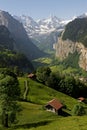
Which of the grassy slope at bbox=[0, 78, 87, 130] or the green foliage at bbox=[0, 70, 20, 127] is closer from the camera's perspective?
the grassy slope at bbox=[0, 78, 87, 130]

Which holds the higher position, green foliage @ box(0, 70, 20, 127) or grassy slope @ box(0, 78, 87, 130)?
green foliage @ box(0, 70, 20, 127)

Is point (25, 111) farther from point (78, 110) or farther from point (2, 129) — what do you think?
point (2, 129)

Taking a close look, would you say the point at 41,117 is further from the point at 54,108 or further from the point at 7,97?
the point at 7,97

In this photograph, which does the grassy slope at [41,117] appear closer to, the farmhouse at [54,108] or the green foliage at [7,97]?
the farmhouse at [54,108]

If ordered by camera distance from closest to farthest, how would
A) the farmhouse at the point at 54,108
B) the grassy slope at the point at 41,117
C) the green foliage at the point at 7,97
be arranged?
the grassy slope at the point at 41,117, the green foliage at the point at 7,97, the farmhouse at the point at 54,108

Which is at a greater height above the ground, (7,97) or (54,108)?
(7,97)

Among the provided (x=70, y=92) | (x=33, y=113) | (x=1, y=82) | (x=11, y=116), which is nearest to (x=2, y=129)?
(x=11, y=116)

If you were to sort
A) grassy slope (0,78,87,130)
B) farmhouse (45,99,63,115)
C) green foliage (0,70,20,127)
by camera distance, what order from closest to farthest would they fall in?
grassy slope (0,78,87,130)
green foliage (0,70,20,127)
farmhouse (45,99,63,115)

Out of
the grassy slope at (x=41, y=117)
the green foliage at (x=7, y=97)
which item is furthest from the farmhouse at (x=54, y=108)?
the green foliage at (x=7, y=97)

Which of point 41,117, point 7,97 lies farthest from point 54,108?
point 7,97

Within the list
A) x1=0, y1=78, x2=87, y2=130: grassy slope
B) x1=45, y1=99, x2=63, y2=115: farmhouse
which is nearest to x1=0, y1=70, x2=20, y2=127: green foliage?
x1=0, y1=78, x2=87, y2=130: grassy slope

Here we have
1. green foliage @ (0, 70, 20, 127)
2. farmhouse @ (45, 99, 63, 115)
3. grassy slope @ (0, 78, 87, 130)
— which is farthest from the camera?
farmhouse @ (45, 99, 63, 115)

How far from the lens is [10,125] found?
79375 mm

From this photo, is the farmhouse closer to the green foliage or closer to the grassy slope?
the grassy slope
